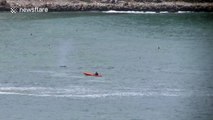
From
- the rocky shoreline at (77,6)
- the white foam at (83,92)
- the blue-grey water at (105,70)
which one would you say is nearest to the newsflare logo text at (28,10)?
the rocky shoreline at (77,6)

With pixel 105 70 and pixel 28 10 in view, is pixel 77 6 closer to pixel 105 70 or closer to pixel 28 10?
pixel 28 10

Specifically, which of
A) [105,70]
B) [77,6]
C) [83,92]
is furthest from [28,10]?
[83,92]

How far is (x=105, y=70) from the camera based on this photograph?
92.6m

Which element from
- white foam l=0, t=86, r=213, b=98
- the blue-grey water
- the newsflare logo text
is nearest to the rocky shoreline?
the newsflare logo text

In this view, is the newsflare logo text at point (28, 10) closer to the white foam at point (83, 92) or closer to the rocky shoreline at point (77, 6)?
the rocky shoreline at point (77, 6)

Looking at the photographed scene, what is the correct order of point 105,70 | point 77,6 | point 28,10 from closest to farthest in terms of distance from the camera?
1. point 105,70
2. point 28,10
3. point 77,6

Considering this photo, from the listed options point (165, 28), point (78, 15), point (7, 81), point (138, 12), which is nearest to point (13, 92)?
point (7, 81)

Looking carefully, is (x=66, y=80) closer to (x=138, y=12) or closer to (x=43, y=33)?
(x=43, y=33)

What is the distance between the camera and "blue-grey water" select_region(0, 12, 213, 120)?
7075 cm

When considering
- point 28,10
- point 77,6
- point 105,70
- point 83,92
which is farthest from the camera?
point 77,6

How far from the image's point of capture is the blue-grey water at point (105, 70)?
2785 inches

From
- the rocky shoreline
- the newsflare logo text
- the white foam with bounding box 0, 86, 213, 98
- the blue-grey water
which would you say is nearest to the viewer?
the blue-grey water

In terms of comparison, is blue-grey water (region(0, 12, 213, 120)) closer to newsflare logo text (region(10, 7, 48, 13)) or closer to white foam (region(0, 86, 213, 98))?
white foam (region(0, 86, 213, 98))

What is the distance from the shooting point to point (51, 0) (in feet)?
655
